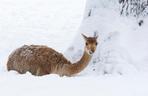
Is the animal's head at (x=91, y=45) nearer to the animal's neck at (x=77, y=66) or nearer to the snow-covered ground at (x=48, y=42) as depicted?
the animal's neck at (x=77, y=66)

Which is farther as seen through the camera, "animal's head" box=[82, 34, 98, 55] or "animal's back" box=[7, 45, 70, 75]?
"animal's back" box=[7, 45, 70, 75]

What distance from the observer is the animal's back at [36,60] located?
809cm

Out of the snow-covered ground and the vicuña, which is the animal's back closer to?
the vicuña

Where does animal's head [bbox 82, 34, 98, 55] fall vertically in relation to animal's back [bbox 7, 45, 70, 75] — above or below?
above

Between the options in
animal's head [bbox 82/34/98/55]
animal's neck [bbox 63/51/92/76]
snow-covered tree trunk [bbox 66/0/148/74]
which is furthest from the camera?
snow-covered tree trunk [bbox 66/0/148/74]

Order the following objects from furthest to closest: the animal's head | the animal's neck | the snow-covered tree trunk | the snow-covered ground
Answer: the snow-covered tree trunk → the animal's neck → the animal's head → the snow-covered ground

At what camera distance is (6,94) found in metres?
5.61

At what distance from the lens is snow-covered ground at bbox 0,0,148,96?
5789 mm

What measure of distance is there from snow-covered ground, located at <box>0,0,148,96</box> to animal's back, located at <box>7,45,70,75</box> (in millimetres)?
337

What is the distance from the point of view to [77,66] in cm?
796

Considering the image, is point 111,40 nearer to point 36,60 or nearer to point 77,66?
point 77,66

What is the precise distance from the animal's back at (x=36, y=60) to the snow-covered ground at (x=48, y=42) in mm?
337

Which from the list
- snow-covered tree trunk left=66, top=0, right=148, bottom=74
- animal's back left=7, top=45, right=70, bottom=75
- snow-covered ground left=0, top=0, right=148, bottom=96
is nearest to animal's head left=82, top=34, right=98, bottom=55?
snow-covered ground left=0, top=0, right=148, bottom=96

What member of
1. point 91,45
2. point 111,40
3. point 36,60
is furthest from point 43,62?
point 111,40
